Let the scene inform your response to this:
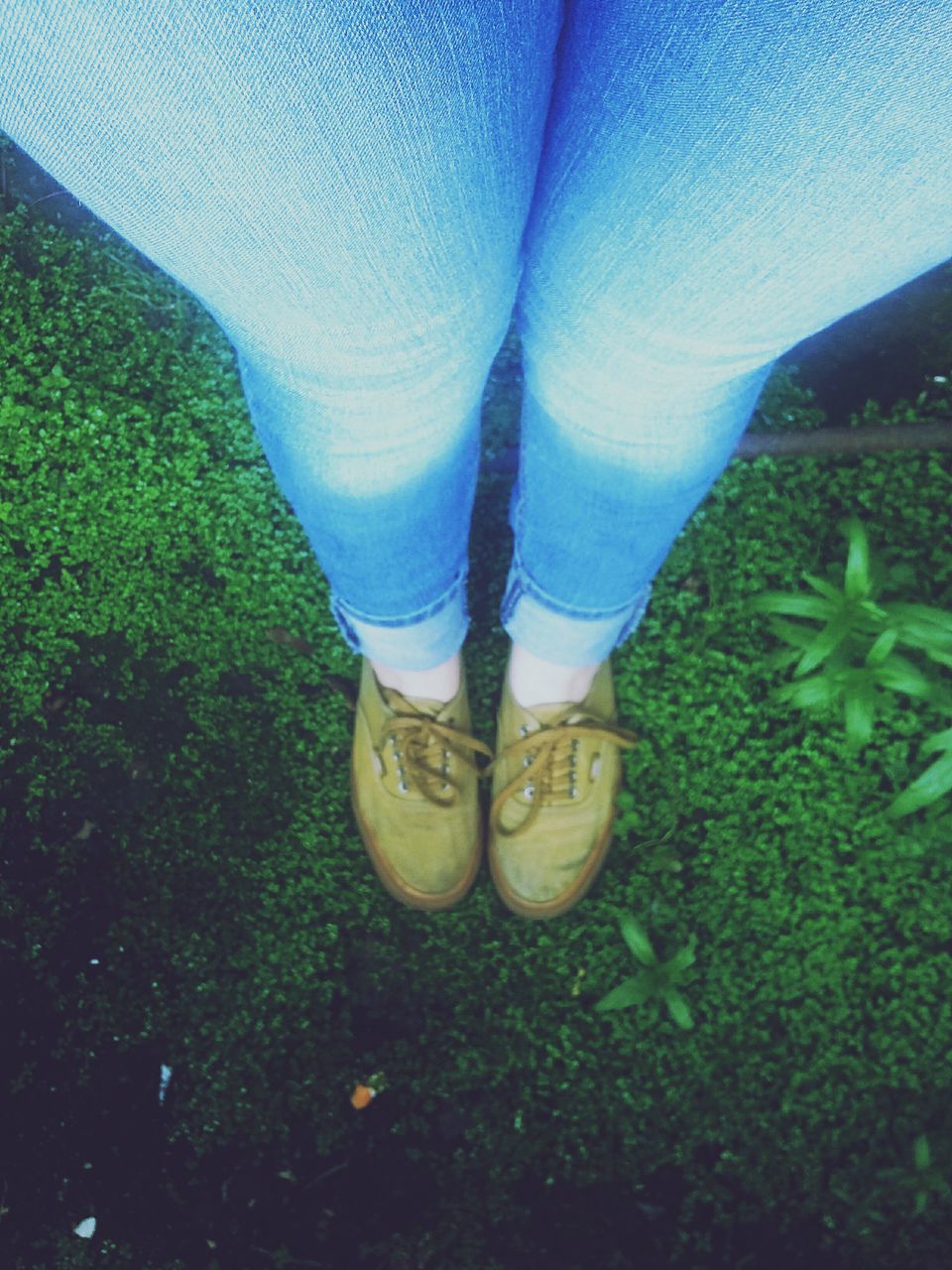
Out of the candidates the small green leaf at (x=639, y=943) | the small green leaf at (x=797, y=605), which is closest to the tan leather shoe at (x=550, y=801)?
the small green leaf at (x=639, y=943)

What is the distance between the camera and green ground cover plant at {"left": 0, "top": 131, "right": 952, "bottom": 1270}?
2.23 meters

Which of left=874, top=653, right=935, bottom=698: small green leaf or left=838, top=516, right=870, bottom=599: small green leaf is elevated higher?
left=838, top=516, right=870, bottom=599: small green leaf

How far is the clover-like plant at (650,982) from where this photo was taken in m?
2.26

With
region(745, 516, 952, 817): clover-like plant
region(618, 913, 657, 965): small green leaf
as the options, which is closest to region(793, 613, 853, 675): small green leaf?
region(745, 516, 952, 817): clover-like plant

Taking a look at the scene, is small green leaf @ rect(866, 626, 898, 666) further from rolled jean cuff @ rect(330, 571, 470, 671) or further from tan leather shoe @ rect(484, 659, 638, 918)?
rolled jean cuff @ rect(330, 571, 470, 671)

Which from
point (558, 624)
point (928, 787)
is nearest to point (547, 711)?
point (558, 624)

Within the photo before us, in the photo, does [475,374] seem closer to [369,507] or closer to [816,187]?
[369,507]

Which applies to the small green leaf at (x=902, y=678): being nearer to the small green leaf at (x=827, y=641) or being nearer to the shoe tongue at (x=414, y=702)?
the small green leaf at (x=827, y=641)

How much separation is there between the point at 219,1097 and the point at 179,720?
900 millimetres

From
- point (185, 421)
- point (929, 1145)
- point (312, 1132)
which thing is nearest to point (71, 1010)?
point (312, 1132)

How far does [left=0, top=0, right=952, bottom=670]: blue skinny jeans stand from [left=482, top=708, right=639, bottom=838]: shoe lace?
989mm

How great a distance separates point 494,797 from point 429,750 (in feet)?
0.64

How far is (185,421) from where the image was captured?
2.66 metres

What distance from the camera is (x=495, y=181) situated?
3.20ft
